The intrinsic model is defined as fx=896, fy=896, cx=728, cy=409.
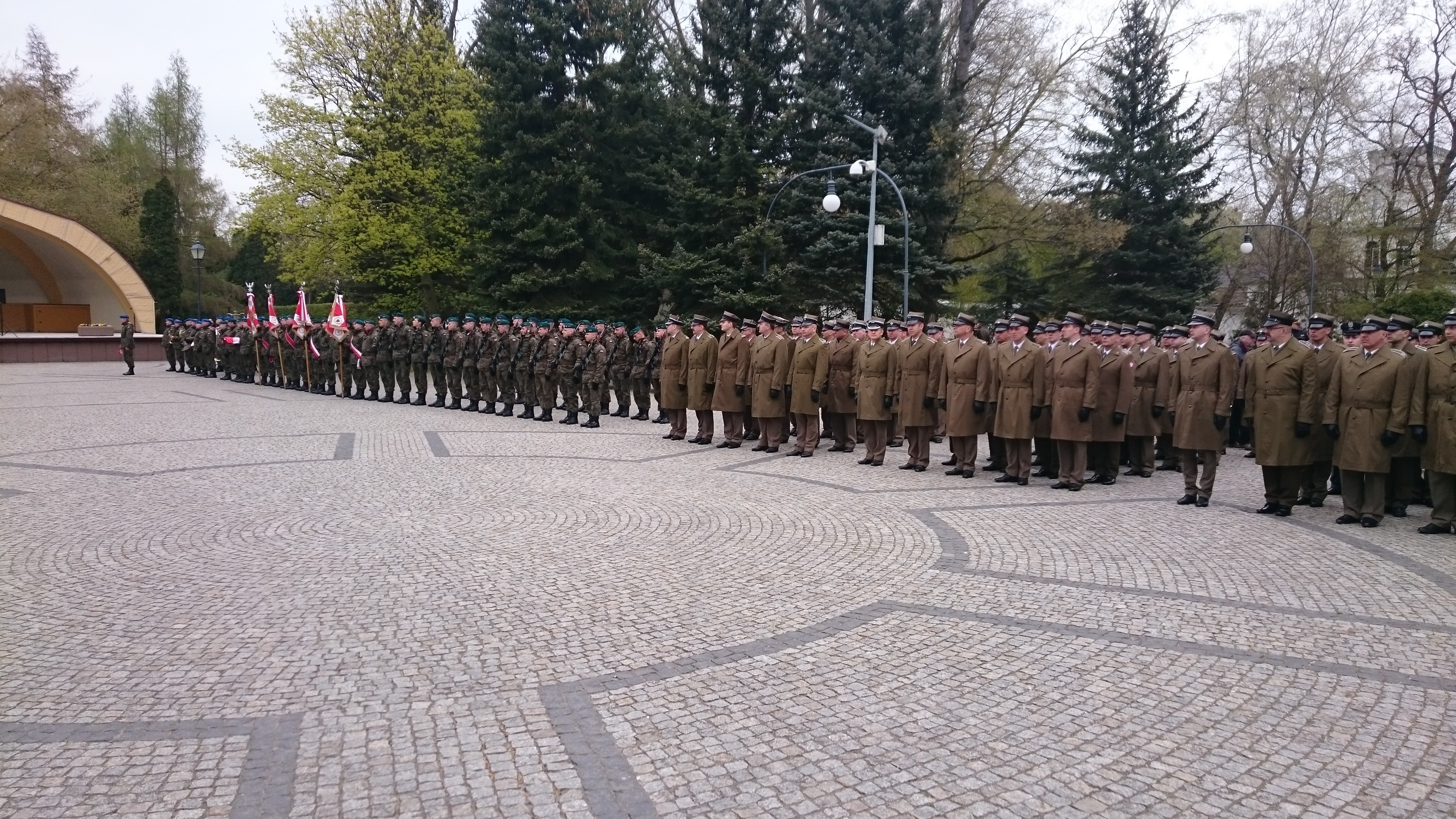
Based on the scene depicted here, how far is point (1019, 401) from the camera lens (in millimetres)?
10570

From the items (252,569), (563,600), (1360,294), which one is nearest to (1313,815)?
(563,600)

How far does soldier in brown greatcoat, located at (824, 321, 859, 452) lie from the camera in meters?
12.8

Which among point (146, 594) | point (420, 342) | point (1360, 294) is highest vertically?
point (1360, 294)

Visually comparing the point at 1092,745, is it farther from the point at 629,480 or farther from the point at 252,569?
the point at 629,480

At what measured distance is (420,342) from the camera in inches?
776

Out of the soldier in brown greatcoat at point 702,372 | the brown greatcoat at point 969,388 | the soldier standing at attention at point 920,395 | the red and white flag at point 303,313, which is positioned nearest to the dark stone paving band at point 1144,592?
the brown greatcoat at point 969,388

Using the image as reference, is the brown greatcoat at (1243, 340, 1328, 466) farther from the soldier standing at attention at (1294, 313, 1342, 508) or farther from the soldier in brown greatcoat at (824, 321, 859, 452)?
the soldier in brown greatcoat at (824, 321, 859, 452)

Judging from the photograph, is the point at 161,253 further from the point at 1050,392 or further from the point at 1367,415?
the point at 1367,415

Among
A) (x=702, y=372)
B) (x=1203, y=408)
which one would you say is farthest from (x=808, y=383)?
(x=1203, y=408)

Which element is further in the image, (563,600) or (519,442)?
(519,442)

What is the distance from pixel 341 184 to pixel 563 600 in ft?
104

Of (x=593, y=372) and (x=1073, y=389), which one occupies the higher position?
(x=1073, y=389)

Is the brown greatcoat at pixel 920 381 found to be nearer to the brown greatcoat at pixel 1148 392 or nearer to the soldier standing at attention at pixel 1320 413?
the brown greatcoat at pixel 1148 392

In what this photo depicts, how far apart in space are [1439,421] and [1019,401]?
3883mm
